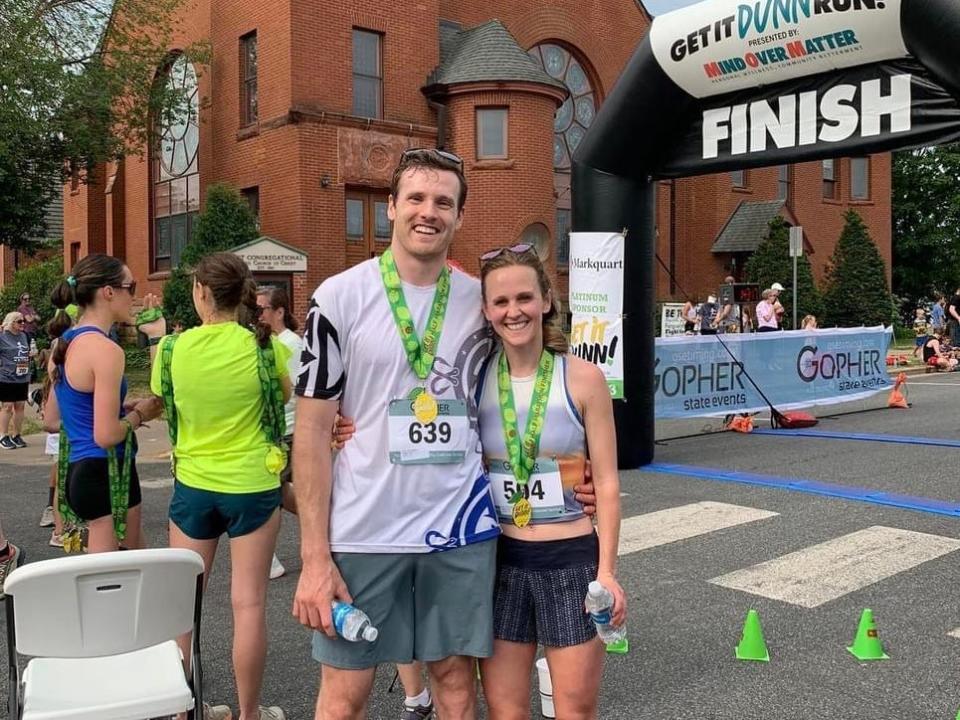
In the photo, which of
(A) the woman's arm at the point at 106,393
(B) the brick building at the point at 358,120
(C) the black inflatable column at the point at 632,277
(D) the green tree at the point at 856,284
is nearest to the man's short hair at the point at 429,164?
(A) the woman's arm at the point at 106,393

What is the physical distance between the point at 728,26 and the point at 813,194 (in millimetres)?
28165

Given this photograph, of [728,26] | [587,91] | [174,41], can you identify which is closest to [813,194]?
[587,91]

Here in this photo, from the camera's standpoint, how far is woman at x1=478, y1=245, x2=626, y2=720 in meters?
2.67

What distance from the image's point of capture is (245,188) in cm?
2275

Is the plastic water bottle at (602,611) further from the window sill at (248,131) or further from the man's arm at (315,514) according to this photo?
the window sill at (248,131)

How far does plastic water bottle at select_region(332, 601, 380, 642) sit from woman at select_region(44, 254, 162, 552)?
6.04 ft

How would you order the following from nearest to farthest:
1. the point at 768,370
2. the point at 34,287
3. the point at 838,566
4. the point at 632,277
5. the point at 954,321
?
the point at 838,566, the point at 632,277, the point at 768,370, the point at 954,321, the point at 34,287

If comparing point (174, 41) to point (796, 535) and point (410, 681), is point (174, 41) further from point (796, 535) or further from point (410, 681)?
point (410, 681)

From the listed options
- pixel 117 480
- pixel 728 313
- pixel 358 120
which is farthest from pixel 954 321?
pixel 117 480

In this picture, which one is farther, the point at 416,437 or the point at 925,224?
the point at 925,224

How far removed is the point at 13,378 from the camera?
456 inches

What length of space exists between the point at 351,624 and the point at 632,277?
23.8ft

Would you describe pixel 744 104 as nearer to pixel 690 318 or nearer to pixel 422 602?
pixel 422 602

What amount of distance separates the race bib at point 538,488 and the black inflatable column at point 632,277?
6.59 metres
